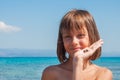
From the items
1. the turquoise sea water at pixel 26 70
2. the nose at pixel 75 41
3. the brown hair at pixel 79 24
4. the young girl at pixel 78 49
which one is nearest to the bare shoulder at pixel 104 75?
the young girl at pixel 78 49

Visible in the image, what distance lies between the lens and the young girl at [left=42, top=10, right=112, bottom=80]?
11.5 feet

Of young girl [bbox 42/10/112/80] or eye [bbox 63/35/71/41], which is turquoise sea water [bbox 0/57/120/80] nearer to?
young girl [bbox 42/10/112/80]

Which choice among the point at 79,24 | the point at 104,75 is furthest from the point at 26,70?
the point at 79,24

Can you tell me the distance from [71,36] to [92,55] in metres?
0.35

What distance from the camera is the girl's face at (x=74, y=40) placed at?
353 cm

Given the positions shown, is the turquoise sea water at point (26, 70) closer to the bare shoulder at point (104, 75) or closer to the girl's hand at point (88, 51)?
the bare shoulder at point (104, 75)

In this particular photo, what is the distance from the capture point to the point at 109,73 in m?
3.72

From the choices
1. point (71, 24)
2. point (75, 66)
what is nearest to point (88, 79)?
point (75, 66)

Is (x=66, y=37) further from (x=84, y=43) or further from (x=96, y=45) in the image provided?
(x=96, y=45)

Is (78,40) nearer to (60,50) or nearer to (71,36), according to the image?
(71,36)

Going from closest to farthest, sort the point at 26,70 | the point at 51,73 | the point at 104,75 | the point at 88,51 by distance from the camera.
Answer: the point at 88,51 → the point at 104,75 → the point at 51,73 → the point at 26,70

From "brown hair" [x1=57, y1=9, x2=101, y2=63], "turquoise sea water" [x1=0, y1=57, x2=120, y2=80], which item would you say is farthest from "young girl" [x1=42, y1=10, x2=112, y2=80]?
"turquoise sea water" [x1=0, y1=57, x2=120, y2=80]

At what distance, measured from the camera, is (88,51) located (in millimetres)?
3512

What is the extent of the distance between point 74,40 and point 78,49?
0.09 metres
